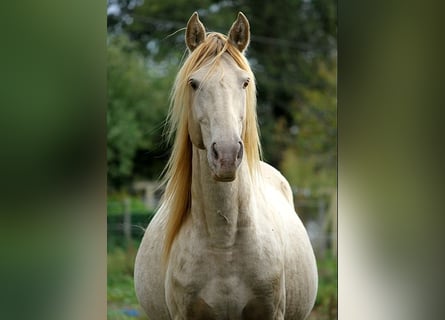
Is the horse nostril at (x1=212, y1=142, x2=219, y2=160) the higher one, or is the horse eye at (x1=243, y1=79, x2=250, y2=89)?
the horse eye at (x1=243, y1=79, x2=250, y2=89)

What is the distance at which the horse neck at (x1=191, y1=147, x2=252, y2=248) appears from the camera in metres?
2.33

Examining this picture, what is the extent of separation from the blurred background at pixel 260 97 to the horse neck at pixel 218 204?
17.9 ft

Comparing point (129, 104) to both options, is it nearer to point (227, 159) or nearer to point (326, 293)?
point (326, 293)

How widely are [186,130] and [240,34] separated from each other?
401mm

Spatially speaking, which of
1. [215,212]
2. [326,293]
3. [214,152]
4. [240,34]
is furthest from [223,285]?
[326,293]

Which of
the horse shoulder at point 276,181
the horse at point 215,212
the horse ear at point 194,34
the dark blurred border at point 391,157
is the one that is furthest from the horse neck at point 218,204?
the dark blurred border at point 391,157

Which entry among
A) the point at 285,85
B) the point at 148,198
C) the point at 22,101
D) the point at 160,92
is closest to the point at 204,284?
the point at 22,101

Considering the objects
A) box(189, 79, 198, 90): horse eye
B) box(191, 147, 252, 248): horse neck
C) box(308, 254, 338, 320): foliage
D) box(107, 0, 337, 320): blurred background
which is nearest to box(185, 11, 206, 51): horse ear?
box(189, 79, 198, 90): horse eye

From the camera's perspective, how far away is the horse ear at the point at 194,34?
2.37m

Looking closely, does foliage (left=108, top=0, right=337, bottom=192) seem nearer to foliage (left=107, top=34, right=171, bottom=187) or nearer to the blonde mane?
foliage (left=107, top=34, right=171, bottom=187)

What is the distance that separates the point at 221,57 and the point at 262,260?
74 cm

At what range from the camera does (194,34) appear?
2.41 metres

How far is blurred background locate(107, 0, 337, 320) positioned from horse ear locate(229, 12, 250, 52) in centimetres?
560

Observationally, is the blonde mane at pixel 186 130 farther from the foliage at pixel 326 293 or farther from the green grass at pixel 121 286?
the green grass at pixel 121 286
